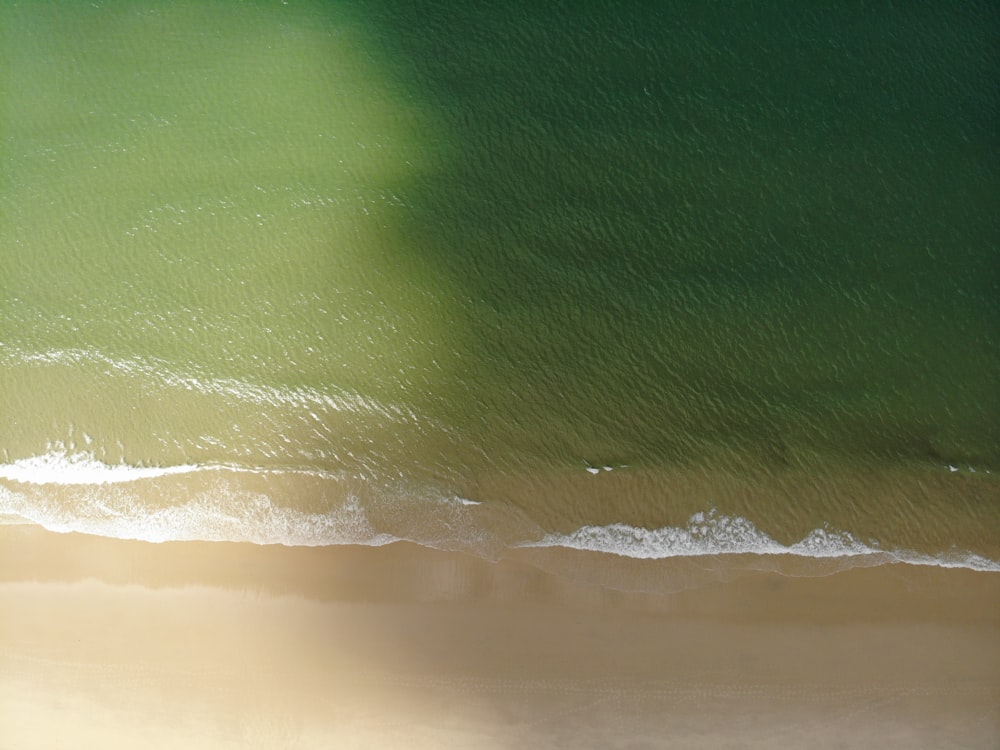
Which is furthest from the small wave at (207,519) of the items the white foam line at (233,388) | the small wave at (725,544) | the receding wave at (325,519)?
the small wave at (725,544)

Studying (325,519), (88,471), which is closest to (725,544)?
(325,519)

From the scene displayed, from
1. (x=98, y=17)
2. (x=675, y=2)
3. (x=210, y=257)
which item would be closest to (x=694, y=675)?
(x=210, y=257)

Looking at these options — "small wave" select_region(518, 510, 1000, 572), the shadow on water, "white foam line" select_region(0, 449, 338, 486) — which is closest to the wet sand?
"small wave" select_region(518, 510, 1000, 572)

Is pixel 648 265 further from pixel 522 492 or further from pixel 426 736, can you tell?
pixel 426 736

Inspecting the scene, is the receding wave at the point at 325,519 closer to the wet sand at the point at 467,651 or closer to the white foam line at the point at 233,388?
the wet sand at the point at 467,651

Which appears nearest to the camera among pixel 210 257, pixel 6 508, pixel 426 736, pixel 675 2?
pixel 426 736

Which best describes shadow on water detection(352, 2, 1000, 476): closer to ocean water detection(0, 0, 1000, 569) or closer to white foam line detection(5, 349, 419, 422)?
ocean water detection(0, 0, 1000, 569)

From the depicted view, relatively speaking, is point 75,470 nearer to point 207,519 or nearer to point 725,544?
point 207,519
